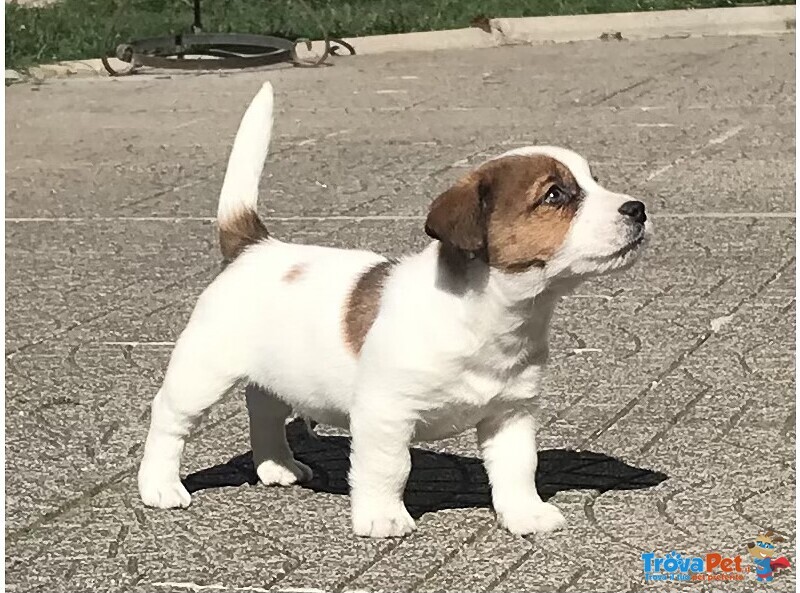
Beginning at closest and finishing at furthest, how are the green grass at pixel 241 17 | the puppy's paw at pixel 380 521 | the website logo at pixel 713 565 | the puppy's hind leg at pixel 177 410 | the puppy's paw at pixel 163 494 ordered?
the website logo at pixel 713 565 → the puppy's paw at pixel 380 521 → the puppy's hind leg at pixel 177 410 → the puppy's paw at pixel 163 494 → the green grass at pixel 241 17

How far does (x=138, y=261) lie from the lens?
756 cm

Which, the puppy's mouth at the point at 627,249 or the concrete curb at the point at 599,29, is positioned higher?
the puppy's mouth at the point at 627,249

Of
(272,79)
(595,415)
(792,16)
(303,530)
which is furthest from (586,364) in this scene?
(792,16)

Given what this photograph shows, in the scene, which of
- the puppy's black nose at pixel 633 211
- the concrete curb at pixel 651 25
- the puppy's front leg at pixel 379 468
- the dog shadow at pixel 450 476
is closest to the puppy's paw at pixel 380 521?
the puppy's front leg at pixel 379 468

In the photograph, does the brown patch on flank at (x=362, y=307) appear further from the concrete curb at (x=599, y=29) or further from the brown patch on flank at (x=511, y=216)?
the concrete curb at (x=599, y=29)

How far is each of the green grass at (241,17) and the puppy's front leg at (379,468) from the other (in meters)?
9.62

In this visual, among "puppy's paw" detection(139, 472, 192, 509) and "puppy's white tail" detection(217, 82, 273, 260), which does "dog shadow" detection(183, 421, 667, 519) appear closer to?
"puppy's paw" detection(139, 472, 192, 509)

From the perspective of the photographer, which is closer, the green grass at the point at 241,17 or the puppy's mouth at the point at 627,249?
the puppy's mouth at the point at 627,249

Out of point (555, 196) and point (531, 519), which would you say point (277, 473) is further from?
point (555, 196)

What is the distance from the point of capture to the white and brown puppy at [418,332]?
404 centimetres

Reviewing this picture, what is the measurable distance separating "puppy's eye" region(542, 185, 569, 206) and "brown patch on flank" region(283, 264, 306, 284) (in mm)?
857

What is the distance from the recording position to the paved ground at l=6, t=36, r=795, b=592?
4.31 m

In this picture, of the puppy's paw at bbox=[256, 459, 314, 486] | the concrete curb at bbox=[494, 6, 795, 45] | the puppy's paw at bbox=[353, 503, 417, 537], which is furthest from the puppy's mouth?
the concrete curb at bbox=[494, 6, 795, 45]

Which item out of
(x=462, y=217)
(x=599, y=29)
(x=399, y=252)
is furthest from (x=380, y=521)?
(x=599, y=29)
